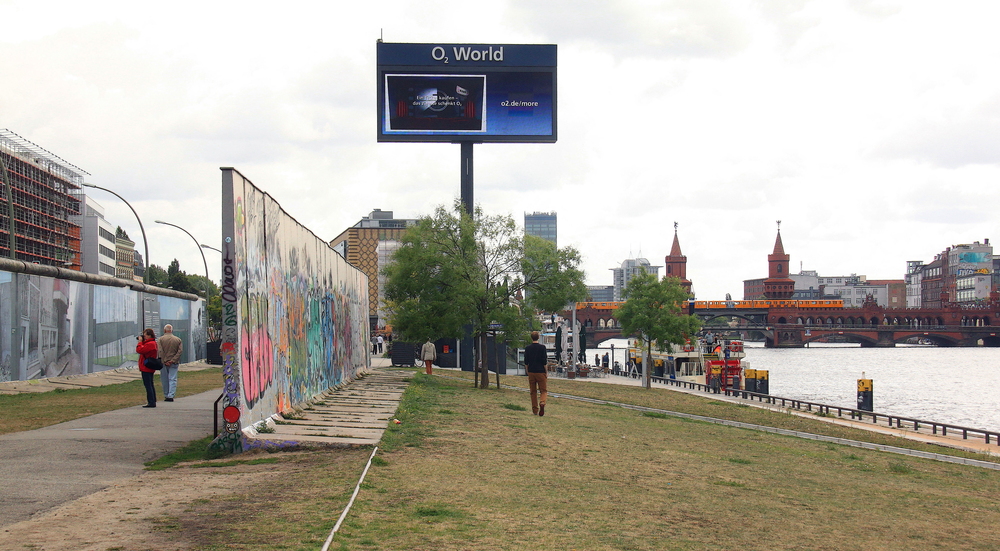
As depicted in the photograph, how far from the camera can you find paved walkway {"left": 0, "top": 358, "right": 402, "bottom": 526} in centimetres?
856

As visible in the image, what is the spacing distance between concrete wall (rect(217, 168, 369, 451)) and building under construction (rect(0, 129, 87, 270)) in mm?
81493

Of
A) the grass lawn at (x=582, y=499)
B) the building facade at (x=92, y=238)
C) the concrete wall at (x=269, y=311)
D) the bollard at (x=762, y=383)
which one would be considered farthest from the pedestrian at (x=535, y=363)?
the building facade at (x=92, y=238)

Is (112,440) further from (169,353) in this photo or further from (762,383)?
(762,383)

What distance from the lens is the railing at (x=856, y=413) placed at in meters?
32.5

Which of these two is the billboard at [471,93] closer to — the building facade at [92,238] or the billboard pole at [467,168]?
the billboard pole at [467,168]

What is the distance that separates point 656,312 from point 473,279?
25385 mm

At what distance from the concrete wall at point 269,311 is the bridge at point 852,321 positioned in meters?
141

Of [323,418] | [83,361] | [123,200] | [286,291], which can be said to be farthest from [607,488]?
[123,200]

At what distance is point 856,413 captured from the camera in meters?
38.2

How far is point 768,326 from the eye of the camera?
179 metres

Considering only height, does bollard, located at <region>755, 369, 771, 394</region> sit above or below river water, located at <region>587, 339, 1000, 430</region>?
above

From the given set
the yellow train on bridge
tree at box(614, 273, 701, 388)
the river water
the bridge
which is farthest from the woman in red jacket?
the yellow train on bridge

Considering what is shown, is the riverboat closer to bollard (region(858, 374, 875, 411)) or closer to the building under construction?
bollard (region(858, 374, 875, 411))

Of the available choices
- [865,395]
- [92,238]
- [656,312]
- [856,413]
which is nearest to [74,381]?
[856,413]
